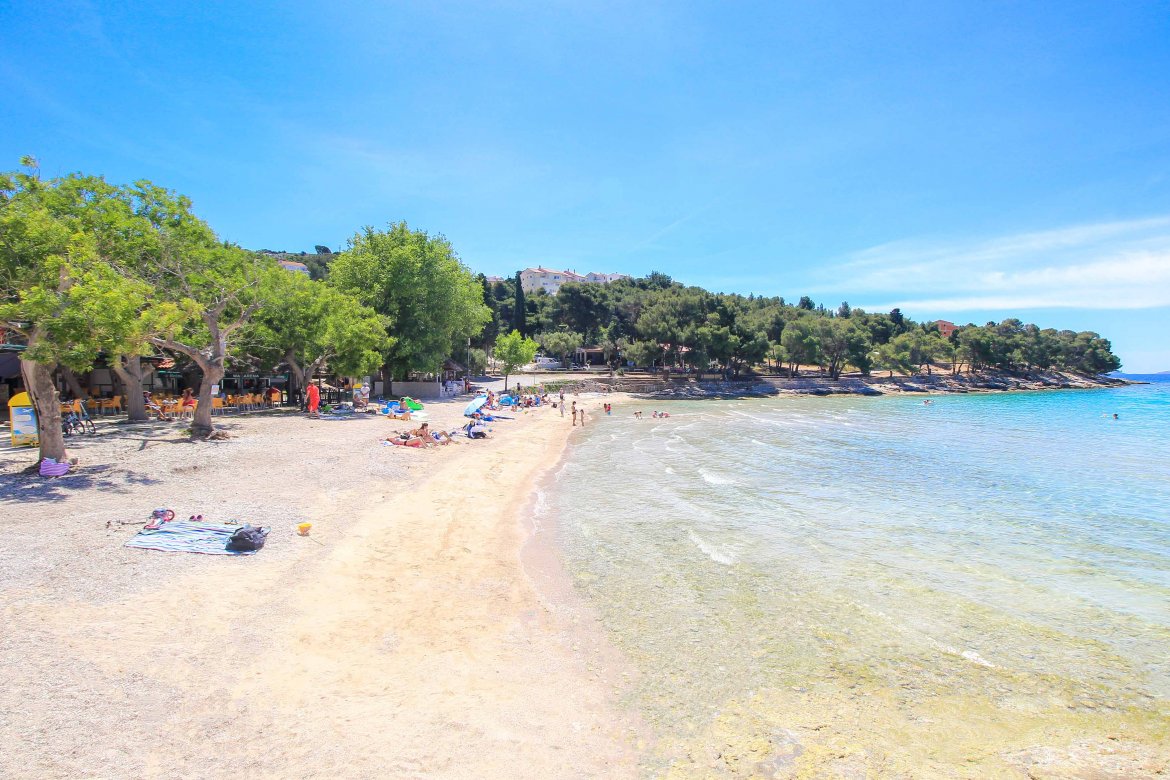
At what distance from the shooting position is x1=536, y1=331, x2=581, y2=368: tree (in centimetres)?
8325

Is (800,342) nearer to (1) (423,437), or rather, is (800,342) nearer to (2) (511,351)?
(2) (511,351)

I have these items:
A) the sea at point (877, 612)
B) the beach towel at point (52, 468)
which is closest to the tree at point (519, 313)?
the sea at point (877, 612)

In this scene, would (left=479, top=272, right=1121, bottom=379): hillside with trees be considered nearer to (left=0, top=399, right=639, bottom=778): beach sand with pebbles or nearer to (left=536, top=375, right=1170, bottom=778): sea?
(left=536, top=375, right=1170, bottom=778): sea

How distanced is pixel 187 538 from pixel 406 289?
34.0 m

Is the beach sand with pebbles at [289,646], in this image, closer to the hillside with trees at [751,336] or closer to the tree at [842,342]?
the hillside with trees at [751,336]

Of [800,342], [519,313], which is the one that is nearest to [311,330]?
[519,313]

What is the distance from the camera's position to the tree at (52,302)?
1214 cm

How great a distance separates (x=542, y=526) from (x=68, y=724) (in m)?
9.33

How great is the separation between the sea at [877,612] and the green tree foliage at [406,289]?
24115 millimetres

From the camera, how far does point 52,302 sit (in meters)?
12.0

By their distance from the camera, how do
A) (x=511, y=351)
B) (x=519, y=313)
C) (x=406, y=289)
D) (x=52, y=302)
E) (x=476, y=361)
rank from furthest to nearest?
(x=519, y=313) → (x=476, y=361) → (x=511, y=351) → (x=406, y=289) → (x=52, y=302)

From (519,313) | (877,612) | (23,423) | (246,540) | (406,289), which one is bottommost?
(877,612)

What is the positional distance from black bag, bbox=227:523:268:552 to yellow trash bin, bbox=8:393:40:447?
Answer: 12.0 m

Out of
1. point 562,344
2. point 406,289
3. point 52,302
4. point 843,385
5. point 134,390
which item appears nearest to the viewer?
point 52,302
